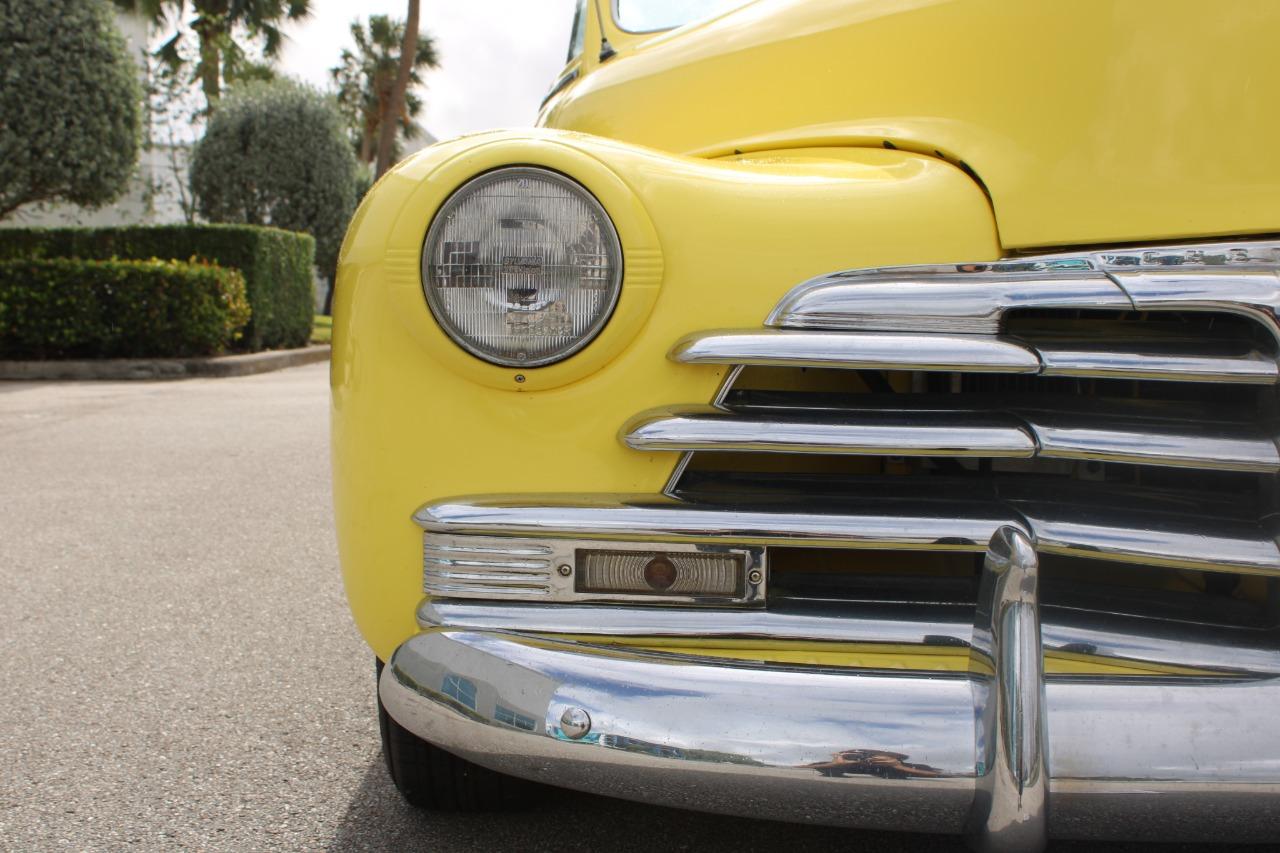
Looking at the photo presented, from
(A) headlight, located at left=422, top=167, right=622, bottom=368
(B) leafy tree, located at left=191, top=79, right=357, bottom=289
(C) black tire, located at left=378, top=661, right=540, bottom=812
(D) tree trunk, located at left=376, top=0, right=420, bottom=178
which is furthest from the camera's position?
(D) tree trunk, located at left=376, top=0, right=420, bottom=178

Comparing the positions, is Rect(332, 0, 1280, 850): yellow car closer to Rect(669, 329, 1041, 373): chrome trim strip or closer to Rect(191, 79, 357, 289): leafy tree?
Rect(669, 329, 1041, 373): chrome trim strip

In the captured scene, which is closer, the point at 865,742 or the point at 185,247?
the point at 865,742

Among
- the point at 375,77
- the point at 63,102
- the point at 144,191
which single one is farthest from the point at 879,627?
the point at 375,77

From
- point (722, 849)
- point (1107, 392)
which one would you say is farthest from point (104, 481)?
point (1107, 392)

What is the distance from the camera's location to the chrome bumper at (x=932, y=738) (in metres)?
1.13

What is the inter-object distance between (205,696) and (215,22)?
18045 mm

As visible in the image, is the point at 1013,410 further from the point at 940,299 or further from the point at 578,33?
the point at 578,33

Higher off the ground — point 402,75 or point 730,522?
point 402,75

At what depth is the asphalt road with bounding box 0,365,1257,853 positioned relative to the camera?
170 cm

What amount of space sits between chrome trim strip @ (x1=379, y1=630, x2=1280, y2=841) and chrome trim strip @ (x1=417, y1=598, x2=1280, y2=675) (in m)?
0.06

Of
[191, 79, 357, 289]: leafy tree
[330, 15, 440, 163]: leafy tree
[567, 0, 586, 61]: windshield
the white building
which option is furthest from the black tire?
[330, 15, 440, 163]: leafy tree

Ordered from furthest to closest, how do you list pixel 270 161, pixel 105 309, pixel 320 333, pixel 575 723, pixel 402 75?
1. pixel 402 75
2. pixel 270 161
3. pixel 320 333
4. pixel 105 309
5. pixel 575 723

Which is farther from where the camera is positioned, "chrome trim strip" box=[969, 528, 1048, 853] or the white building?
the white building

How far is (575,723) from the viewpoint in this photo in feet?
4.00
